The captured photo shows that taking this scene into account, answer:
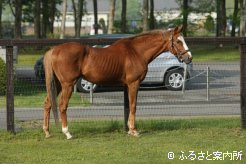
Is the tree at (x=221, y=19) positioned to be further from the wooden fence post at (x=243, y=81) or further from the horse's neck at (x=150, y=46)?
the horse's neck at (x=150, y=46)

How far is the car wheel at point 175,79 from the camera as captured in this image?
1997 cm

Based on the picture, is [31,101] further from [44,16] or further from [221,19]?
[44,16]

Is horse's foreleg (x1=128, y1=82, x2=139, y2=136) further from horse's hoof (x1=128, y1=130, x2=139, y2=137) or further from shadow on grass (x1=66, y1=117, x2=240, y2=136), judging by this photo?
shadow on grass (x1=66, y1=117, x2=240, y2=136)

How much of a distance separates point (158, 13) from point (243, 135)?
58.8m

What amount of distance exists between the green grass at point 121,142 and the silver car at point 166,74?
17.2ft

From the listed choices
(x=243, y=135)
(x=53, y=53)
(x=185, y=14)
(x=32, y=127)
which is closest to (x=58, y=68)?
(x=53, y=53)

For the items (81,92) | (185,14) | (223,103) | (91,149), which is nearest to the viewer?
(91,149)

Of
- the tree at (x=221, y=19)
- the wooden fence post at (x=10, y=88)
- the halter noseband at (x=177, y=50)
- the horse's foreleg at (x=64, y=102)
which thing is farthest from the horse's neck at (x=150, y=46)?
the tree at (x=221, y=19)

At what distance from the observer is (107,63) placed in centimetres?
1127

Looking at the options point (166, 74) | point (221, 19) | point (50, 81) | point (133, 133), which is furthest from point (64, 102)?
point (221, 19)

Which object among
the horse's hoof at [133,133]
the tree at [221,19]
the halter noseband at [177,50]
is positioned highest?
the tree at [221,19]

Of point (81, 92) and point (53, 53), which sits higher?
point (53, 53)

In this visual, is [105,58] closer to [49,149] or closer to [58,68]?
[58,68]

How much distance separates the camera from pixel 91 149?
33.6 ft
